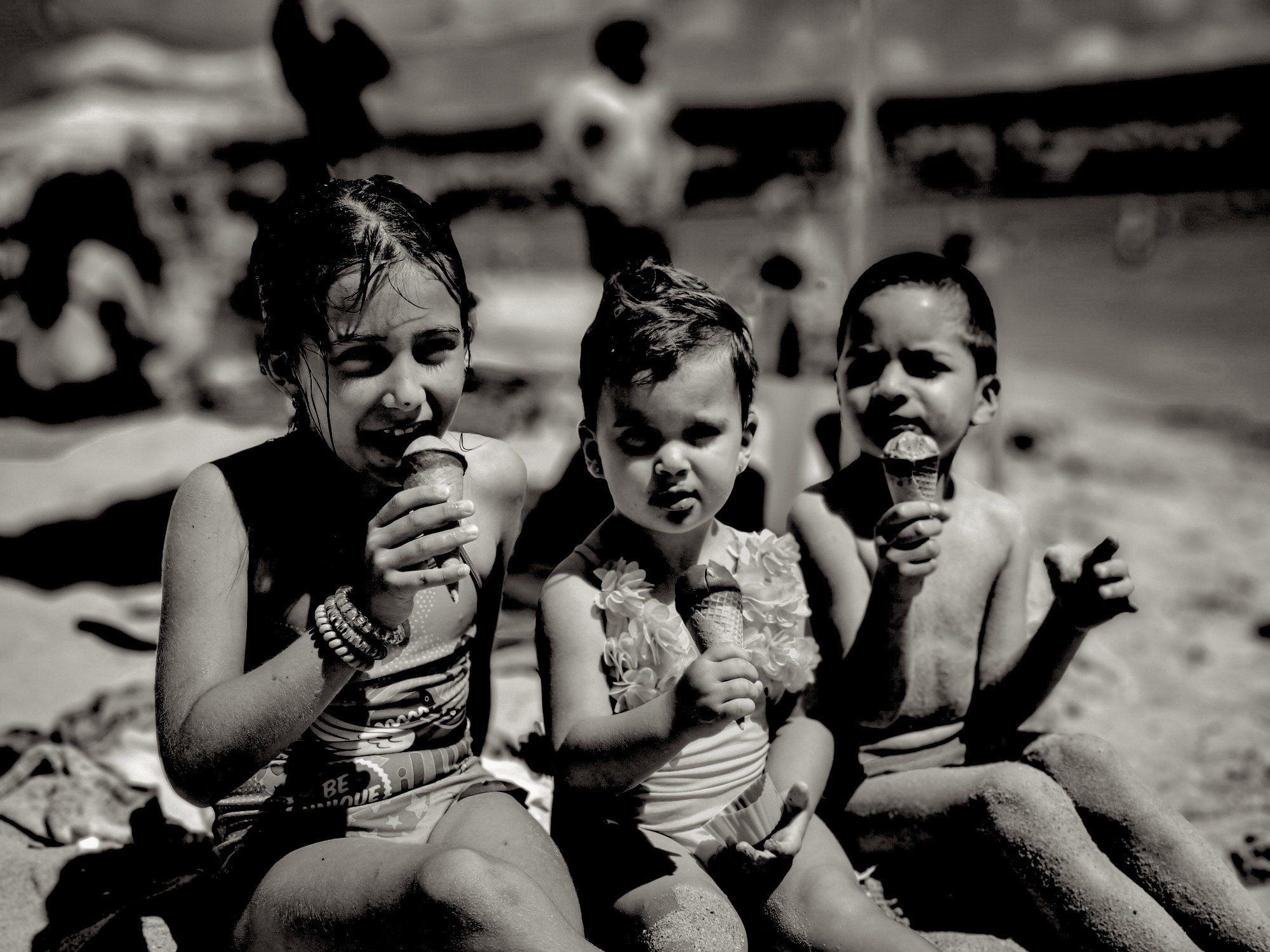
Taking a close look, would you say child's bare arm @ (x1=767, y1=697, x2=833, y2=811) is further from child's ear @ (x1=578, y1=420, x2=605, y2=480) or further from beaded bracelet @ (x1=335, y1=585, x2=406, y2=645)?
beaded bracelet @ (x1=335, y1=585, x2=406, y2=645)

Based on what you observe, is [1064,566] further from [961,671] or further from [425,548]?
[425,548]

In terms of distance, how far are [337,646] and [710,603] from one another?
658mm

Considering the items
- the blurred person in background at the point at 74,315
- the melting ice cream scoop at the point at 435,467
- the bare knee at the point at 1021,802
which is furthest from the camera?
the blurred person in background at the point at 74,315

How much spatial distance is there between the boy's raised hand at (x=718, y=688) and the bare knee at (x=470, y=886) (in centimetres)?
41

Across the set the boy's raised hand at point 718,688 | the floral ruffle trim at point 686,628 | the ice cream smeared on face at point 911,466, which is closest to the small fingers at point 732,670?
the boy's raised hand at point 718,688

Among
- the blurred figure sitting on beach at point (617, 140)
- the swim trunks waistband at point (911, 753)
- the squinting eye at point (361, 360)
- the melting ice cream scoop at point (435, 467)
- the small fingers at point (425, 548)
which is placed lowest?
the swim trunks waistband at point (911, 753)

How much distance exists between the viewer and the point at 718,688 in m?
1.64

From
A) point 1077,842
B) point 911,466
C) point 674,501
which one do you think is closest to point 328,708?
point 674,501

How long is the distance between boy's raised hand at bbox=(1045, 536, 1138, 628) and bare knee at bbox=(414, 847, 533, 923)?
51.7 inches

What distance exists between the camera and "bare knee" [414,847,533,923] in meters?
1.57

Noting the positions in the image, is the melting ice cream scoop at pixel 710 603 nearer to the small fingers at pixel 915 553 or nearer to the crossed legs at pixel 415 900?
the small fingers at pixel 915 553

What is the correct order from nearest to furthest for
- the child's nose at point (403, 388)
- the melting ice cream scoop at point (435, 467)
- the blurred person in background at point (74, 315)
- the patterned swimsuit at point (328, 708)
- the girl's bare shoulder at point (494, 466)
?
the melting ice cream scoop at point (435, 467), the child's nose at point (403, 388), the patterned swimsuit at point (328, 708), the girl's bare shoulder at point (494, 466), the blurred person in background at point (74, 315)

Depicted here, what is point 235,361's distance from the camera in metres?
10.3

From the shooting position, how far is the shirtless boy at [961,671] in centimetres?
196
